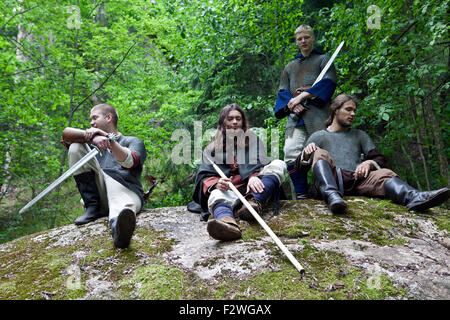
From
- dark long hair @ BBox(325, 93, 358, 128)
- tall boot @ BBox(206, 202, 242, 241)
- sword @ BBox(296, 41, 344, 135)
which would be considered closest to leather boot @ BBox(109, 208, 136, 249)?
tall boot @ BBox(206, 202, 242, 241)

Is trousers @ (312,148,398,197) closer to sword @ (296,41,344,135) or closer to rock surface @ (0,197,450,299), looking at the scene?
rock surface @ (0,197,450,299)

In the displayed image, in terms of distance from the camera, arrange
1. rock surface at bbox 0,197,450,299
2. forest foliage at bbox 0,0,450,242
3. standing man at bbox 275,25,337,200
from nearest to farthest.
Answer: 1. rock surface at bbox 0,197,450,299
2. standing man at bbox 275,25,337,200
3. forest foliage at bbox 0,0,450,242

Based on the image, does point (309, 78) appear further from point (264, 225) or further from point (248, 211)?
point (264, 225)

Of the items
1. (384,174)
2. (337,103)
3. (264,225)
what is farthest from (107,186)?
(384,174)

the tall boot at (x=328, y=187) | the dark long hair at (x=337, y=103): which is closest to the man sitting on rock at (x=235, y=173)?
the tall boot at (x=328, y=187)

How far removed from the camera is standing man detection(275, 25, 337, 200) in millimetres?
3666

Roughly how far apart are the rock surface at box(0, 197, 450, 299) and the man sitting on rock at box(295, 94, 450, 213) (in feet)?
0.53

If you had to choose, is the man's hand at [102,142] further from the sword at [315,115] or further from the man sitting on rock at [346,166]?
the sword at [315,115]

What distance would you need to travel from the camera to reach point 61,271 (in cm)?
208

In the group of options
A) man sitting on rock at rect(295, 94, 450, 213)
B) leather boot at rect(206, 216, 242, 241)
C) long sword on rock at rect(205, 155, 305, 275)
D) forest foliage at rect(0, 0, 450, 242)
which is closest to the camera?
long sword on rock at rect(205, 155, 305, 275)

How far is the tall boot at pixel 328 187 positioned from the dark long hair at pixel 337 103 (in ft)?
2.60

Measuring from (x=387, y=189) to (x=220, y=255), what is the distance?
6.58ft
